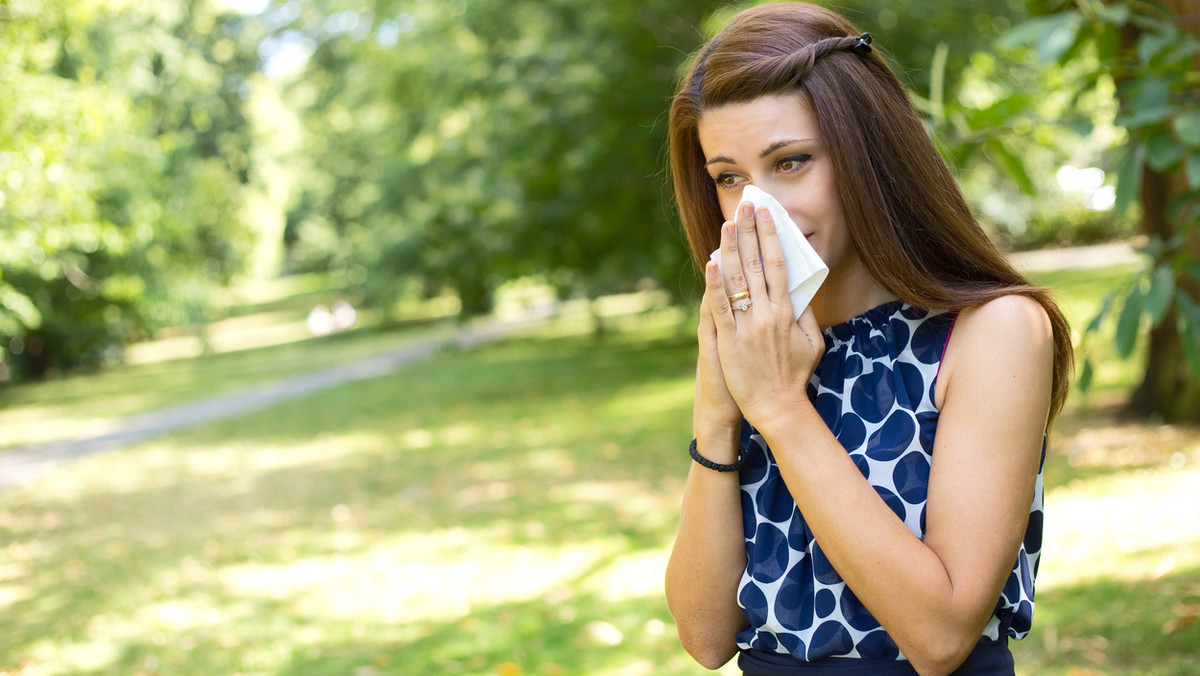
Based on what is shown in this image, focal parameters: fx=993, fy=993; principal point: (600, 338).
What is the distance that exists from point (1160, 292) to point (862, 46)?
1.70 metres

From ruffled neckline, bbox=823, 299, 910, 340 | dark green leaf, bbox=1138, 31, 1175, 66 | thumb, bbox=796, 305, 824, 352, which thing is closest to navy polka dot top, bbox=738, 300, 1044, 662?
ruffled neckline, bbox=823, 299, 910, 340

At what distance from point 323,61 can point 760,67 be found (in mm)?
23525

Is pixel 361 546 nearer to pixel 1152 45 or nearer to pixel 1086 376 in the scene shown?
pixel 1086 376

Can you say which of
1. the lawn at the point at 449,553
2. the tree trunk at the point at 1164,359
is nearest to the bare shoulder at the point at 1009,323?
the lawn at the point at 449,553

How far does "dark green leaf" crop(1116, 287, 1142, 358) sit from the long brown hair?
1366mm

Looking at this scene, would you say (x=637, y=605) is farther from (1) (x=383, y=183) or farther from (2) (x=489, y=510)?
(1) (x=383, y=183)

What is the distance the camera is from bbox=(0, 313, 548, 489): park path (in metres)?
12.6

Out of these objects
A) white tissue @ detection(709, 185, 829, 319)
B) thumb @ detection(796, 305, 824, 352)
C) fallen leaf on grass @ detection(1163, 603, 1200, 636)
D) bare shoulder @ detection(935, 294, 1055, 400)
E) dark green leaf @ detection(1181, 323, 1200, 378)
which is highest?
white tissue @ detection(709, 185, 829, 319)

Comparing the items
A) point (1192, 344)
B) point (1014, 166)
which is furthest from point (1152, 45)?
point (1192, 344)

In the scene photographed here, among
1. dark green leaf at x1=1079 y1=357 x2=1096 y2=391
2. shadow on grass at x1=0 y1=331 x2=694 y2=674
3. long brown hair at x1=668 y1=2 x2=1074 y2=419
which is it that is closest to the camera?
long brown hair at x1=668 y1=2 x2=1074 y2=419

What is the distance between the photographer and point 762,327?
59.0 inches

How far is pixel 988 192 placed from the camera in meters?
26.5

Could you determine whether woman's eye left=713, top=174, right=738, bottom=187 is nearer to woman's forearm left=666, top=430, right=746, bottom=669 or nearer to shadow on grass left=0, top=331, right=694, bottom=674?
woman's forearm left=666, top=430, right=746, bottom=669

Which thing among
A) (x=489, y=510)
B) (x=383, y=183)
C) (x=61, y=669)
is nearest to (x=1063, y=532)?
(x=489, y=510)
